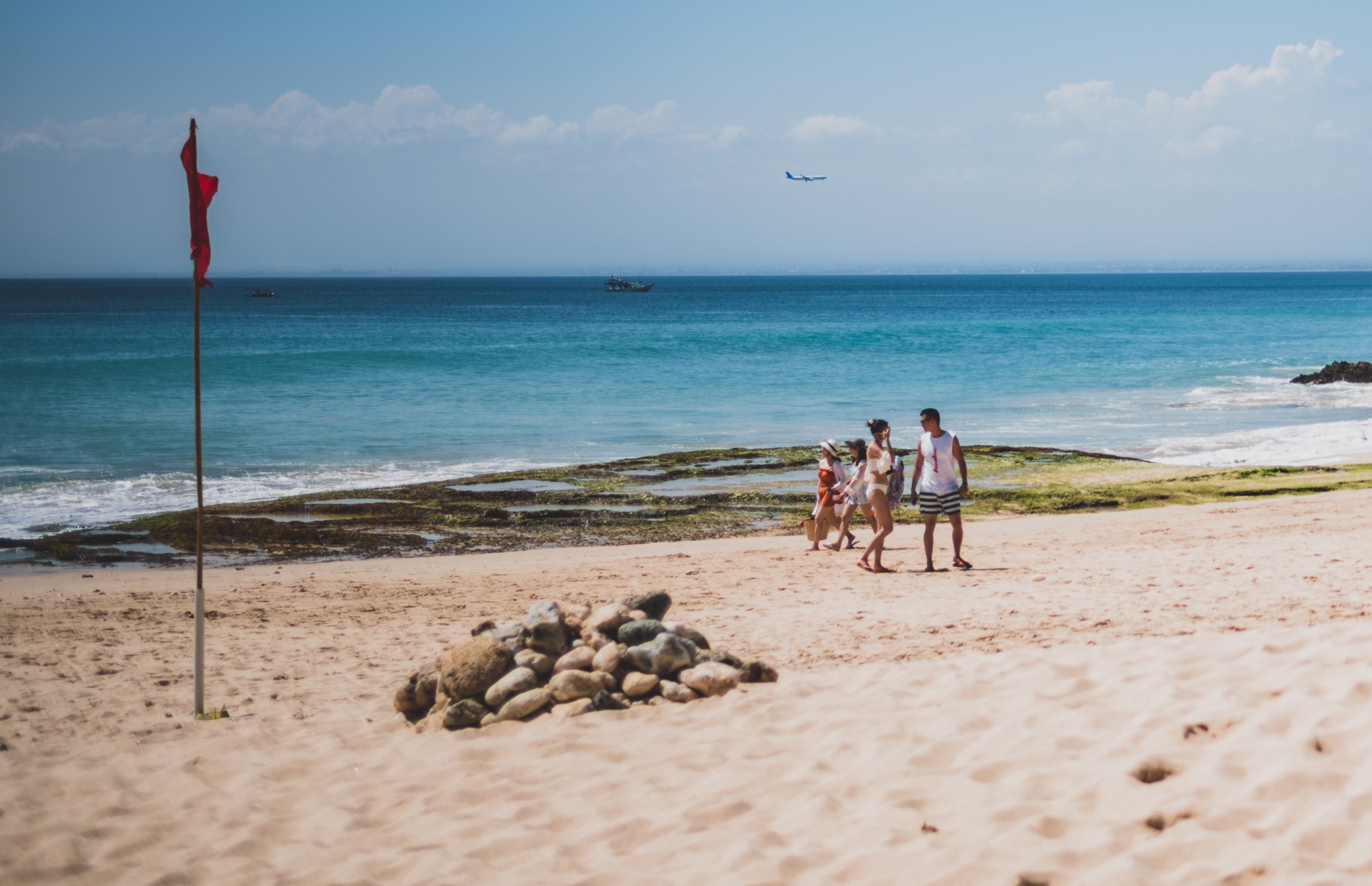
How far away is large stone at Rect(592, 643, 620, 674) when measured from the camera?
22.4 ft

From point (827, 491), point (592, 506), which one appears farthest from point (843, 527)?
point (592, 506)

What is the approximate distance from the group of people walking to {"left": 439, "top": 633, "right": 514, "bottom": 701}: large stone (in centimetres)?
466

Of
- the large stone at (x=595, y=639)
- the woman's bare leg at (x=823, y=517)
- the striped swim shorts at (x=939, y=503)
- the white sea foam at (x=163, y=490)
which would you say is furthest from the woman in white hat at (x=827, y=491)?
the white sea foam at (x=163, y=490)

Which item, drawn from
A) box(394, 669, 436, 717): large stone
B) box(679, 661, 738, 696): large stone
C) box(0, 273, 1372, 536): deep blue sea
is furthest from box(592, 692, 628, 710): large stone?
box(0, 273, 1372, 536): deep blue sea

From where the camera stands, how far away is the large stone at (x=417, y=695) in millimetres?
6750

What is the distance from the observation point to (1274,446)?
22.5 meters

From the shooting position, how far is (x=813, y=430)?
2728 cm

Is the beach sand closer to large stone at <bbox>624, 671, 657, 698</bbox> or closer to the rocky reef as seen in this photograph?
large stone at <bbox>624, 671, 657, 698</bbox>

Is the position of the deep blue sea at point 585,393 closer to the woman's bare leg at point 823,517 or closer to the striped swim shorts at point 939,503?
the woman's bare leg at point 823,517

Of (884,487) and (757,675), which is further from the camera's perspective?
(884,487)

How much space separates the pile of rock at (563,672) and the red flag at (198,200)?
9.57ft

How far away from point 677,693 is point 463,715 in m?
1.34

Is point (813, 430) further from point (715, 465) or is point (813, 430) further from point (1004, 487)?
point (1004, 487)

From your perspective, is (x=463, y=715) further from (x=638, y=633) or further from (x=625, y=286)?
(x=625, y=286)
